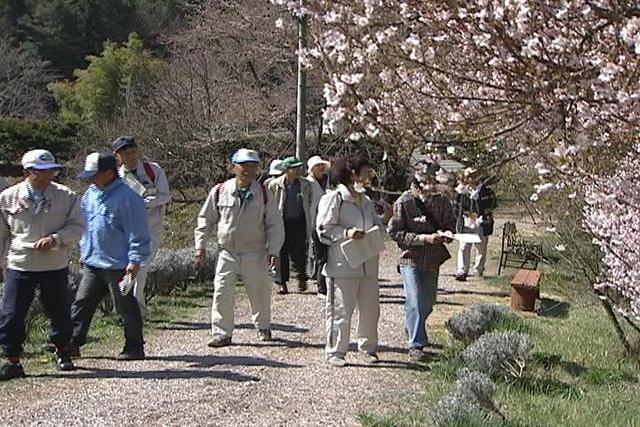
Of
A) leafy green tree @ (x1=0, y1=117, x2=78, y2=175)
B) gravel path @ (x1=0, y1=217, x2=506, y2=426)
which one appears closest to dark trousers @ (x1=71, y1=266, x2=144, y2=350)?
gravel path @ (x1=0, y1=217, x2=506, y2=426)

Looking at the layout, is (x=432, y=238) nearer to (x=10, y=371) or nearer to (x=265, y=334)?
(x=265, y=334)

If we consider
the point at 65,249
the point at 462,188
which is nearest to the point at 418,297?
the point at 65,249

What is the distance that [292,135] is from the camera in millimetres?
19750

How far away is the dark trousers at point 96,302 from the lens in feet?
22.0

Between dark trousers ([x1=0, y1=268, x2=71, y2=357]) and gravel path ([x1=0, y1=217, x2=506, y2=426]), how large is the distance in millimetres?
277

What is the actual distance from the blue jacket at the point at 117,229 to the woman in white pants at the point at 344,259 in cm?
137

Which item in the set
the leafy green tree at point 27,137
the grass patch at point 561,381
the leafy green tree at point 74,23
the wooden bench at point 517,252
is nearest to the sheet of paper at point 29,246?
the grass patch at point 561,381

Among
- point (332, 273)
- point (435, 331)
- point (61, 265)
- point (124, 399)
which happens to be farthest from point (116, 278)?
point (435, 331)

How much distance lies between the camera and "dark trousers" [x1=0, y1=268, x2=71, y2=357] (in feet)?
20.7

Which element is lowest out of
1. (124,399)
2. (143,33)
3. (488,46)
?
(124,399)

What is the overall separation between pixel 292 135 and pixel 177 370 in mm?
13397

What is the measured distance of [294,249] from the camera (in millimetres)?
10695

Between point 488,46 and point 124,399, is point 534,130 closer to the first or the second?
point 488,46

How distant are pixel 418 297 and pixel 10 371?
122 inches
